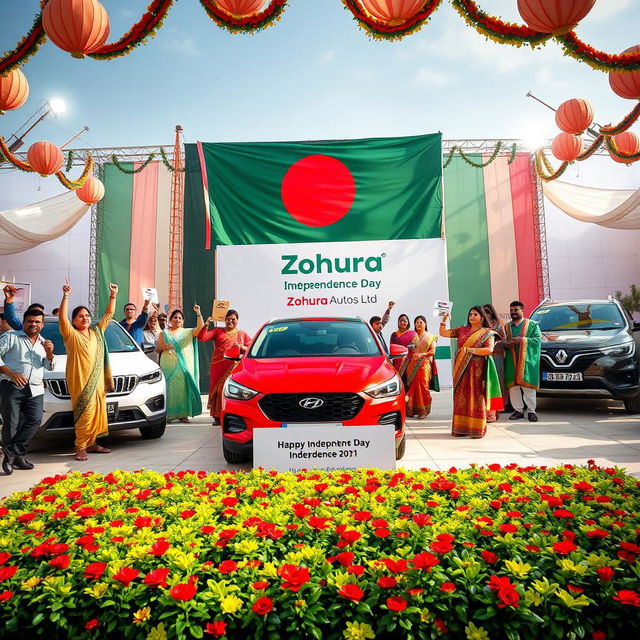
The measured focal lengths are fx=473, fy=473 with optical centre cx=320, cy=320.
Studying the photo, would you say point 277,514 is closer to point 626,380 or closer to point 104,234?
point 626,380

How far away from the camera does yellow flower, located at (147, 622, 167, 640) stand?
1253 mm

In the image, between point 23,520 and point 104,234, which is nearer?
point 23,520

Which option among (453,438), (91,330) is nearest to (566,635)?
(453,438)

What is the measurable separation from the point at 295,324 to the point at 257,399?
60.9 inches

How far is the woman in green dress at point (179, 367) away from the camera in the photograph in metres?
7.02

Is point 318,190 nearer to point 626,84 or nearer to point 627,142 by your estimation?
point 627,142

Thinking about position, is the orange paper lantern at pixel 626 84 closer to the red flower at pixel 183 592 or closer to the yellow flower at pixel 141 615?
the red flower at pixel 183 592

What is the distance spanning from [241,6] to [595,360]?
6.37 meters

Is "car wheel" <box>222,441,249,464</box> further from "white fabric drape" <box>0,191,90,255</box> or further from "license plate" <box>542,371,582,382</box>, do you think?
"white fabric drape" <box>0,191,90,255</box>

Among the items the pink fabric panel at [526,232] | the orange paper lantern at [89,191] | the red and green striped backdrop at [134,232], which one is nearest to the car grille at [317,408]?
the orange paper lantern at [89,191]

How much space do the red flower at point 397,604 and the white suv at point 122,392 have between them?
4.59 m

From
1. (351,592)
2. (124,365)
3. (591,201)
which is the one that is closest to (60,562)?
(351,592)

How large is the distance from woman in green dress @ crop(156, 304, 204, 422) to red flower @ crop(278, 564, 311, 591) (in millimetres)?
5785

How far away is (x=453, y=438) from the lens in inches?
228
